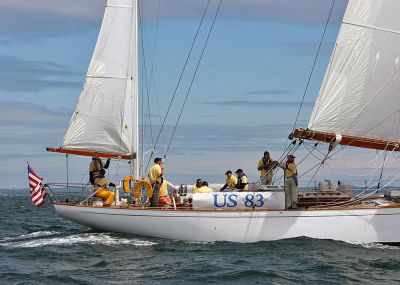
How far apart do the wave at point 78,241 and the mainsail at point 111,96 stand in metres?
3.56

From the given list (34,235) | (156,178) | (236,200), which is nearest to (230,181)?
(236,200)

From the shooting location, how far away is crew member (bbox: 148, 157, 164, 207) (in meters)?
25.0

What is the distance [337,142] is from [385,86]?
2.20 metres

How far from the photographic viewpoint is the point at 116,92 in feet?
92.0

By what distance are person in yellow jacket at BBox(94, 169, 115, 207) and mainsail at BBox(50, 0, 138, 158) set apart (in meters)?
1.32

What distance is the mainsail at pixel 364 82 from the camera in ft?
75.8

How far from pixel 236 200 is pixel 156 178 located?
2.78m

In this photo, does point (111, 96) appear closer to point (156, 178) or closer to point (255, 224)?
point (156, 178)

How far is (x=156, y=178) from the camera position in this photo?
24969mm

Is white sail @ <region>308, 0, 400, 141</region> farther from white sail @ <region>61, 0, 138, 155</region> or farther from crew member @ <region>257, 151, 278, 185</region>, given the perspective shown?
white sail @ <region>61, 0, 138, 155</region>

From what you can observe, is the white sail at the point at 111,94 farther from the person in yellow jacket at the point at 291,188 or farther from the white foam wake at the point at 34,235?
the person in yellow jacket at the point at 291,188

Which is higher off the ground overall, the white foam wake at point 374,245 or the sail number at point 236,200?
the sail number at point 236,200

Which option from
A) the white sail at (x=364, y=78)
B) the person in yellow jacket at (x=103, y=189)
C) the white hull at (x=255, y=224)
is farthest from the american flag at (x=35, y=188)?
the white sail at (x=364, y=78)

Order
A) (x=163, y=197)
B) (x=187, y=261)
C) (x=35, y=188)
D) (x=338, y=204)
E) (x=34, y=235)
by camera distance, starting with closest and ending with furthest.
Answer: (x=187, y=261) → (x=338, y=204) → (x=163, y=197) → (x=35, y=188) → (x=34, y=235)
